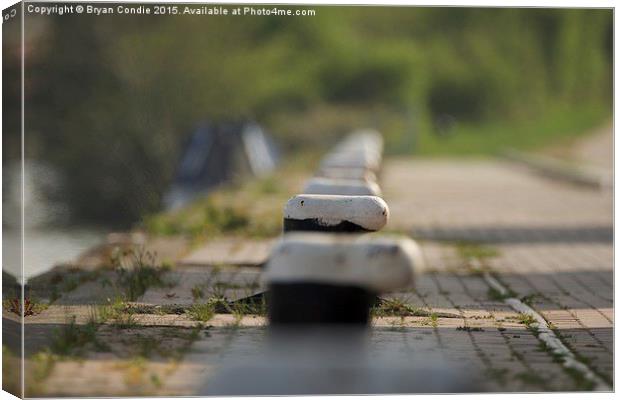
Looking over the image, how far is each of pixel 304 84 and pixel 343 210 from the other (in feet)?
139

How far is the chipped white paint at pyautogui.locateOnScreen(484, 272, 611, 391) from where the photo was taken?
6.60m

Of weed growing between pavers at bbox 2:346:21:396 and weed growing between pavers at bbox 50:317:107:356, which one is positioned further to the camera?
weed growing between pavers at bbox 50:317:107:356

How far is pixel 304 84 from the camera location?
50.0 metres

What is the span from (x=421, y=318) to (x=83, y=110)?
29602 millimetres

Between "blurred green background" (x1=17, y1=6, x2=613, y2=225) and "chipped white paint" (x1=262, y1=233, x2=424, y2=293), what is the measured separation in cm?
1347

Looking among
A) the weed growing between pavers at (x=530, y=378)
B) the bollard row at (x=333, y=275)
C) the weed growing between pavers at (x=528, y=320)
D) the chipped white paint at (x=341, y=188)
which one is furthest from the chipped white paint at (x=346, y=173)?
the bollard row at (x=333, y=275)

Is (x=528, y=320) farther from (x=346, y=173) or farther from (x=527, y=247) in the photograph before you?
(x=527, y=247)

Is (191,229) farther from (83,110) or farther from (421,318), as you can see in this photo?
(83,110)

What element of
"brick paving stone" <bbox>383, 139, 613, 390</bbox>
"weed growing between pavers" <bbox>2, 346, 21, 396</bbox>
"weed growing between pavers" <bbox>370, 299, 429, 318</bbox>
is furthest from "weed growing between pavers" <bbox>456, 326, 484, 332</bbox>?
"weed growing between pavers" <bbox>2, 346, 21, 396</bbox>

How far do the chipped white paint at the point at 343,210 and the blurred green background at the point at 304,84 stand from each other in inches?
435

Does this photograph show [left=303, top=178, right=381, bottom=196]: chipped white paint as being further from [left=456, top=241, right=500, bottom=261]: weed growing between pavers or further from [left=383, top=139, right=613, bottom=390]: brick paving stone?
[left=456, top=241, right=500, bottom=261]: weed growing between pavers

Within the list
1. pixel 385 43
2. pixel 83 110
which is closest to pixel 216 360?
pixel 83 110

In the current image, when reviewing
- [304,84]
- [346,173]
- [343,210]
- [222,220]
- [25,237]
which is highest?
[304,84]

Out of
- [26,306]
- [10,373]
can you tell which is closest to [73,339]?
[10,373]
